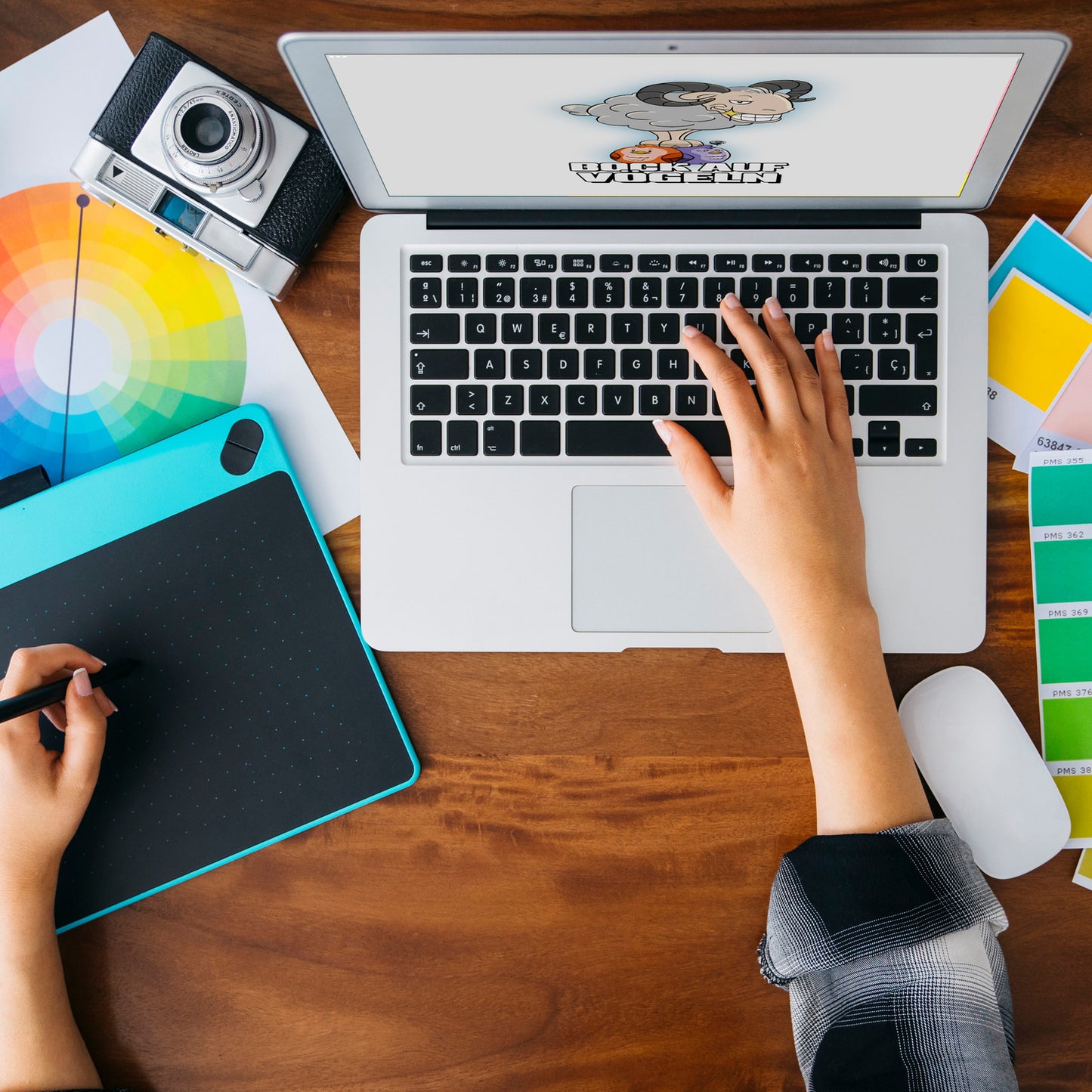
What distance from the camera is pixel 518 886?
26.7 inches

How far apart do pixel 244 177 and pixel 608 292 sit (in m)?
0.29

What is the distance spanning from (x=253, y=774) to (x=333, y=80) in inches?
20.0

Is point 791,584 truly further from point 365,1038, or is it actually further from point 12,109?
point 12,109

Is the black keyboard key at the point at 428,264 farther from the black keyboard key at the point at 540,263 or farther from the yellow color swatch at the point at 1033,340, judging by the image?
the yellow color swatch at the point at 1033,340

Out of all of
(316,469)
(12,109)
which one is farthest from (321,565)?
(12,109)

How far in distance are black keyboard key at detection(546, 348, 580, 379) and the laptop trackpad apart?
0.11m

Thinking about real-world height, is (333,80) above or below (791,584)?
above

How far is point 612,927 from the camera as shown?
68 cm

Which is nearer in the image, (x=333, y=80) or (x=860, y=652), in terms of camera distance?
(x=333, y=80)

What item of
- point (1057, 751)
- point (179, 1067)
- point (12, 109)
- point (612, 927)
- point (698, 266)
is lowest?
point (179, 1067)

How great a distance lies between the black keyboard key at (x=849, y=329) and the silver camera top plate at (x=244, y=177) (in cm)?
44

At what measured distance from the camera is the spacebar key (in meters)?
0.64

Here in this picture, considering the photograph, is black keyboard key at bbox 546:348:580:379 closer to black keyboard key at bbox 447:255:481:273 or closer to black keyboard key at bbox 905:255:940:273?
black keyboard key at bbox 447:255:481:273

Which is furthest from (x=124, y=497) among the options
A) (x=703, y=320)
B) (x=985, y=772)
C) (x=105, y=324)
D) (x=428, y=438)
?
(x=985, y=772)
